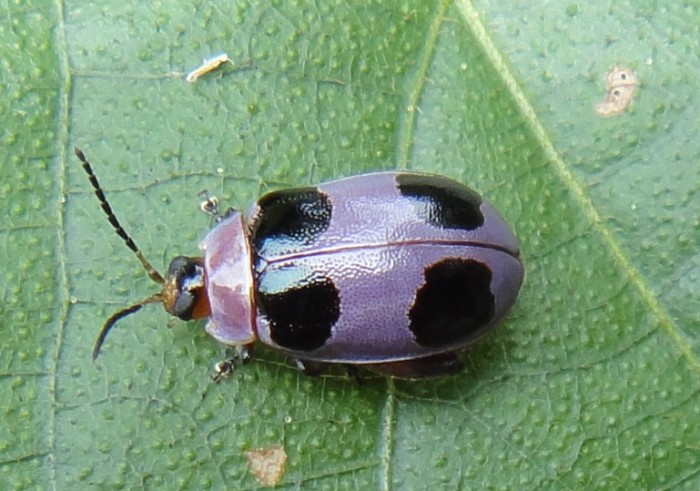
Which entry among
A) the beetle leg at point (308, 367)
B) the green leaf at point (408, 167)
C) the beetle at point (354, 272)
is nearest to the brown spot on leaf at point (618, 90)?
the green leaf at point (408, 167)

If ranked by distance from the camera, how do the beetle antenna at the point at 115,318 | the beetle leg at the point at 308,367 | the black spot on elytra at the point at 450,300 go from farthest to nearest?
the beetle leg at the point at 308,367 → the beetle antenna at the point at 115,318 → the black spot on elytra at the point at 450,300

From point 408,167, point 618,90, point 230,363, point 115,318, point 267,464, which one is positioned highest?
point 618,90

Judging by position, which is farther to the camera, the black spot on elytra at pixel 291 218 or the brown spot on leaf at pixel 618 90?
the brown spot on leaf at pixel 618 90

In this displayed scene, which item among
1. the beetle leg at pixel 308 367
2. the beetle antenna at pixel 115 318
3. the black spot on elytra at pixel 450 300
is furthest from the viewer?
the beetle leg at pixel 308 367

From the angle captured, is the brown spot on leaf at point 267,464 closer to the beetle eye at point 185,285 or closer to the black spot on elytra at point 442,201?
the beetle eye at point 185,285

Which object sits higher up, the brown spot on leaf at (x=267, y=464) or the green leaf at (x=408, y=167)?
the green leaf at (x=408, y=167)

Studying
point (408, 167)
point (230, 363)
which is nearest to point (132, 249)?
point (230, 363)

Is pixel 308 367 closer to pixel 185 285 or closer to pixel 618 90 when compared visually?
pixel 185 285

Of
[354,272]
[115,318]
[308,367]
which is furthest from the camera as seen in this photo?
[308,367]

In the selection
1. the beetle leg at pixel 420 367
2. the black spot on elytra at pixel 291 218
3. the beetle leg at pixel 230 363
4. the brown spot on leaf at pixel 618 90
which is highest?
the brown spot on leaf at pixel 618 90
